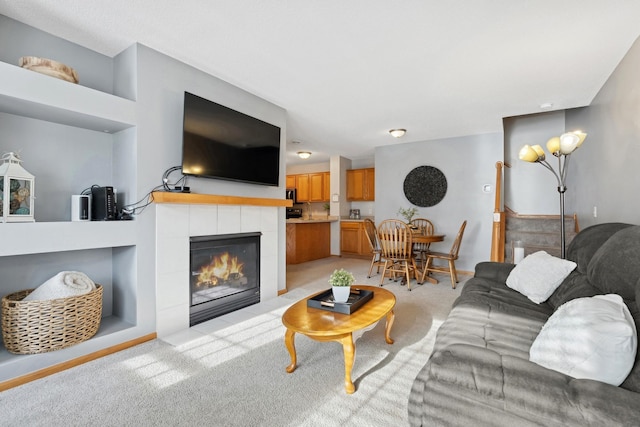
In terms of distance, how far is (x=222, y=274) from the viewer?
9.91 feet

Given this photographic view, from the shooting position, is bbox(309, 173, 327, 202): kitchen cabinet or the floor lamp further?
bbox(309, 173, 327, 202): kitchen cabinet

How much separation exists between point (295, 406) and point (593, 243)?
7.09ft

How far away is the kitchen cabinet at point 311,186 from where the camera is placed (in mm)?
7328

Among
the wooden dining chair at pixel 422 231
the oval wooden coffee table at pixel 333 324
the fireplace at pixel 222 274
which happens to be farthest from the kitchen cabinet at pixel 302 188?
the oval wooden coffee table at pixel 333 324

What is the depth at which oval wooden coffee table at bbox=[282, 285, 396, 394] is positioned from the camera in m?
1.69

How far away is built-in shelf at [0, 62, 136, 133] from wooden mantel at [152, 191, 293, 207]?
0.62 metres

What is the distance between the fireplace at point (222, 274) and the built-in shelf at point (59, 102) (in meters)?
1.15

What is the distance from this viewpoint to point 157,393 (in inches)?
66.2

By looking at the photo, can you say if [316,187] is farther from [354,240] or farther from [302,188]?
[354,240]

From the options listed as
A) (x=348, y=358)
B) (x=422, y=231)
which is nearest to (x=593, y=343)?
(x=348, y=358)

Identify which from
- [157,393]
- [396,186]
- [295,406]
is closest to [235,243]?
[157,393]

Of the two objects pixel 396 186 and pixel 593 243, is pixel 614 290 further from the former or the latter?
pixel 396 186

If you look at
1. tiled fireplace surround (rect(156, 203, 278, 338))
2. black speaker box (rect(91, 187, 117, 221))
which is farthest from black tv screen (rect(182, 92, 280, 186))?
black speaker box (rect(91, 187, 117, 221))

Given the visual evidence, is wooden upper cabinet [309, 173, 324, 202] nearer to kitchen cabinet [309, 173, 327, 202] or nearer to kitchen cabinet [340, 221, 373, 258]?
kitchen cabinet [309, 173, 327, 202]
